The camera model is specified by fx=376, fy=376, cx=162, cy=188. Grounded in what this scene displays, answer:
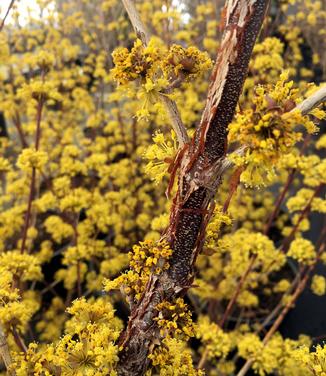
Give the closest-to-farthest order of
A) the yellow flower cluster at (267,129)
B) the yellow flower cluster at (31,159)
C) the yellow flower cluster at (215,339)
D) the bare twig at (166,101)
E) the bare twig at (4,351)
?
the yellow flower cluster at (267,129) → the bare twig at (166,101) → the bare twig at (4,351) → the yellow flower cluster at (31,159) → the yellow flower cluster at (215,339)

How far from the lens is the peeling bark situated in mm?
1079

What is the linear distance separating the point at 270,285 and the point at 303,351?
3.52 m

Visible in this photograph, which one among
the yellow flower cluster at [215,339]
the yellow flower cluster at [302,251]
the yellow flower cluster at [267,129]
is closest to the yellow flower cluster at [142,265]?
the yellow flower cluster at [267,129]

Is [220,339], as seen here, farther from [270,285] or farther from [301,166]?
[270,285]

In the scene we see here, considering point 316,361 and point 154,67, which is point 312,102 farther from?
point 316,361

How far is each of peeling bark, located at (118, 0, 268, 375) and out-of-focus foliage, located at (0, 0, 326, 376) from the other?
0.05m

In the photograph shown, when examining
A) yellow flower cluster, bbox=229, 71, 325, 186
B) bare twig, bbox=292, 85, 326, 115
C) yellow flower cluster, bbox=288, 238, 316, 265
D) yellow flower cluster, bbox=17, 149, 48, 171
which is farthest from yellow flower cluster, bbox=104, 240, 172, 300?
yellow flower cluster, bbox=288, 238, 316, 265

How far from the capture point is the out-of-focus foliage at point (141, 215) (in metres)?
1.22

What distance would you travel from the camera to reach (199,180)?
1175mm

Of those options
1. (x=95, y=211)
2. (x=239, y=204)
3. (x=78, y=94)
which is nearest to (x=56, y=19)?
(x=78, y=94)

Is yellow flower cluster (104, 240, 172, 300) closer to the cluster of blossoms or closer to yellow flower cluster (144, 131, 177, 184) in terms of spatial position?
yellow flower cluster (144, 131, 177, 184)

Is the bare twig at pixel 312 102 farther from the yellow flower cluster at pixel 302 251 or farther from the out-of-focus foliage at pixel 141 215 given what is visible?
the yellow flower cluster at pixel 302 251

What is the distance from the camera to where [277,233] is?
516cm

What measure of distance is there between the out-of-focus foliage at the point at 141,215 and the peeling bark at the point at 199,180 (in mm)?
53
